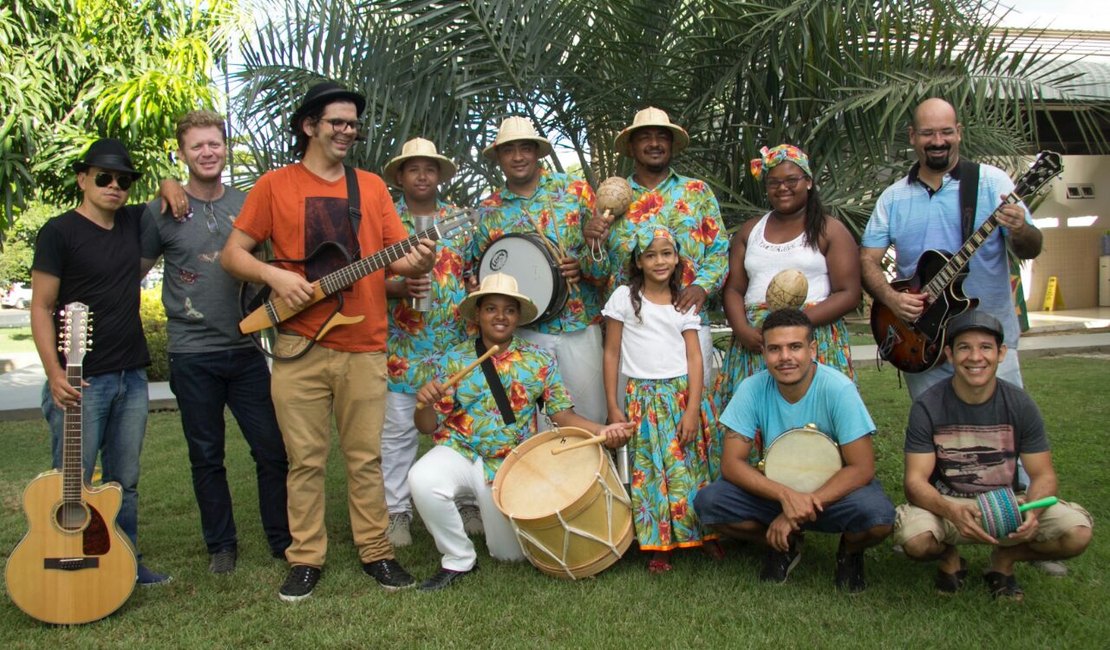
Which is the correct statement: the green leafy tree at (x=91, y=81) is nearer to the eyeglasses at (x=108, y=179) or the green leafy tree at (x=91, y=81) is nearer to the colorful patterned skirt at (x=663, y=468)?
the eyeglasses at (x=108, y=179)

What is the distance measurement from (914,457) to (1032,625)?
731 millimetres

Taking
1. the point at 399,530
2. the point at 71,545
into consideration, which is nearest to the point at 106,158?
the point at 71,545

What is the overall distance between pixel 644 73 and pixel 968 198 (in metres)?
2.14

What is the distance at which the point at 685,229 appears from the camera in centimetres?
465

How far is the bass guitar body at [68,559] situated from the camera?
151 inches

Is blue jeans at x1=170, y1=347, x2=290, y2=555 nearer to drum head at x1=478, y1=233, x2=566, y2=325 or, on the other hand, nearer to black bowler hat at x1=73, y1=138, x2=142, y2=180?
black bowler hat at x1=73, y1=138, x2=142, y2=180

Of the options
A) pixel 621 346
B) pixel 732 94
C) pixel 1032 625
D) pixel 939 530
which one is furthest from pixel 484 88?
pixel 1032 625

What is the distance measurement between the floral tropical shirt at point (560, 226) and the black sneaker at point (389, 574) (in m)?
1.32

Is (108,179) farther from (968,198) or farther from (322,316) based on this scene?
(968,198)

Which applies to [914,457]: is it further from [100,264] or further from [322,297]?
[100,264]

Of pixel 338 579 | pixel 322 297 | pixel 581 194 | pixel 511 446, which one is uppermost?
pixel 581 194

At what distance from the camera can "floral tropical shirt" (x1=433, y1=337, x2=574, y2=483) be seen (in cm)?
446

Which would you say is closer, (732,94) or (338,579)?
(338,579)

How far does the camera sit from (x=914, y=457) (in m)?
3.88
